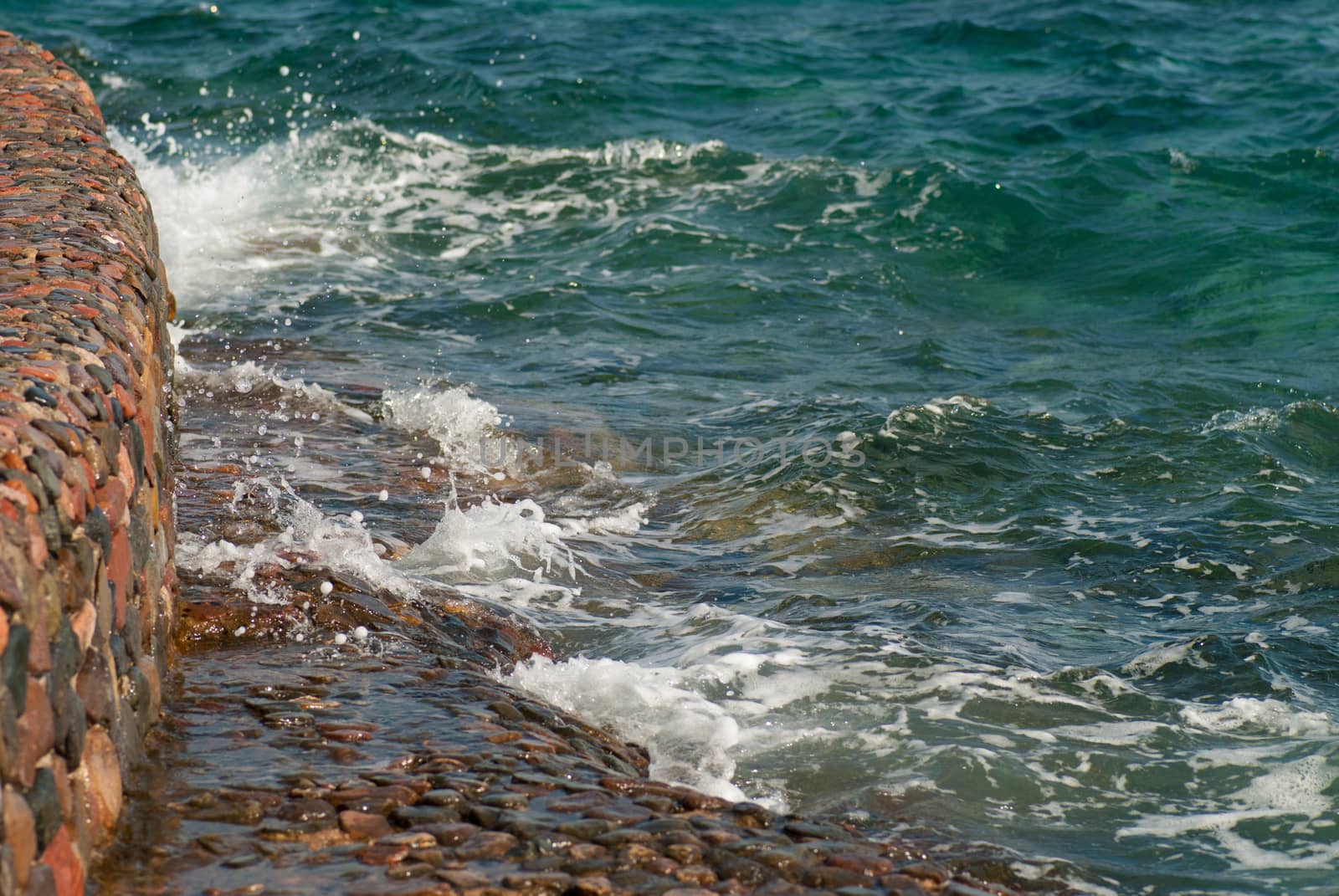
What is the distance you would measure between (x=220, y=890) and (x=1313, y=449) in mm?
6449

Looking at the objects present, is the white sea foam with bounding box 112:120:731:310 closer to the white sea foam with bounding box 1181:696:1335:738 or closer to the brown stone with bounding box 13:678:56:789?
the white sea foam with bounding box 1181:696:1335:738

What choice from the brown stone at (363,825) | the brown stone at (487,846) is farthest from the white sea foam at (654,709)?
the brown stone at (363,825)

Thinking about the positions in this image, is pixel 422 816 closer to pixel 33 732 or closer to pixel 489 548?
pixel 33 732

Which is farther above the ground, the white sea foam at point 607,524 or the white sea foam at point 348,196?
the white sea foam at point 348,196

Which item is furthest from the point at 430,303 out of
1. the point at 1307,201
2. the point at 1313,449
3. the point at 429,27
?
the point at 429,27

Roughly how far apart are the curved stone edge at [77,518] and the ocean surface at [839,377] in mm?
959

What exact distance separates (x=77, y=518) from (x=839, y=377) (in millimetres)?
6430

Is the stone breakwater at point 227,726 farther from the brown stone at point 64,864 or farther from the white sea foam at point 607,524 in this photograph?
the white sea foam at point 607,524

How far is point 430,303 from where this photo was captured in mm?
10156

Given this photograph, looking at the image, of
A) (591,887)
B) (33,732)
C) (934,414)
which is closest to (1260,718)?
(591,887)

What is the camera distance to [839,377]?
8.89 meters

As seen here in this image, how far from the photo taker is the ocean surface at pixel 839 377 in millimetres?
4688

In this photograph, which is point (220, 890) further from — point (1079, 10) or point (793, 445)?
point (1079, 10)

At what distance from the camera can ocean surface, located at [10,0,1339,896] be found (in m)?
4.69
